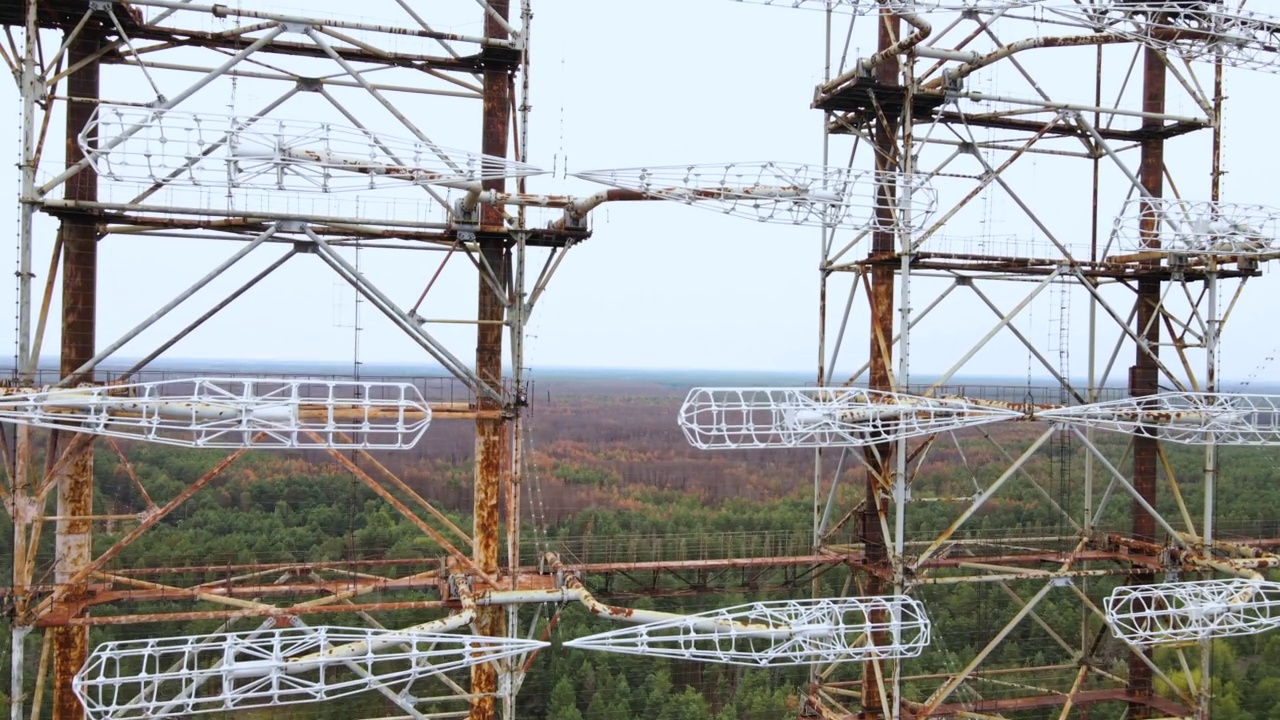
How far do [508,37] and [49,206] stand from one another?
26.6 feet

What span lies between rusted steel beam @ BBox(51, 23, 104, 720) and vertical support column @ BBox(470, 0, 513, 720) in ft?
21.5

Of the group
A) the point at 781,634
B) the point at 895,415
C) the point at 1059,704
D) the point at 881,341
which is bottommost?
the point at 1059,704

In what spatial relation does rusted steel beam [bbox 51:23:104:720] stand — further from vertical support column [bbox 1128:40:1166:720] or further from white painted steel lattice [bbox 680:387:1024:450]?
vertical support column [bbox 1128:40:1166:720]

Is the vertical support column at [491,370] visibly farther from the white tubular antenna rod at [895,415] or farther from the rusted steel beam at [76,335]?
the rusted steel beam at [76,335]

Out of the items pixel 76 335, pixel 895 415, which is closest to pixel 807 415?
pixel 895 415

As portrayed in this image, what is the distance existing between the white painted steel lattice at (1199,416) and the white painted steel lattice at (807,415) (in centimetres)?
148

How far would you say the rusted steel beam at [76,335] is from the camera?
1567 cm

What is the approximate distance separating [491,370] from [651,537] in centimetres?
1765

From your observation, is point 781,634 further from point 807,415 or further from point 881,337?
point 881,337

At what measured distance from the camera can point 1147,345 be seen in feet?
70.7

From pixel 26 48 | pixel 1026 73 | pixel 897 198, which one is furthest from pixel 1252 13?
pixel 26 48

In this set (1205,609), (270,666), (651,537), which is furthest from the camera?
(651,537)

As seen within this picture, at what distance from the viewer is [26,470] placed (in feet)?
49.6

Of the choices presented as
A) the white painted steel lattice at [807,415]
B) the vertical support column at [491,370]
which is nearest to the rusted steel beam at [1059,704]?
the white painted steel lattice at [807,415]
